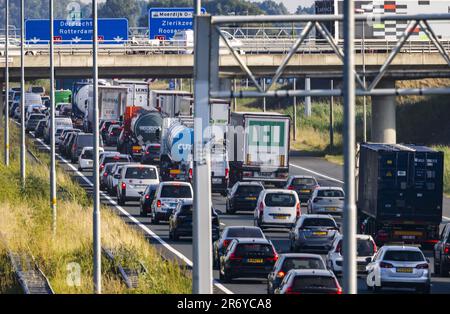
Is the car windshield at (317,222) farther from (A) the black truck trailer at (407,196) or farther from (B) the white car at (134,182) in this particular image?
(B) the white car at (134,182)

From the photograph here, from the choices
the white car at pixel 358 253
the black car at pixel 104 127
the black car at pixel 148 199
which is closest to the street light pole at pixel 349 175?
the white car at pixel 358 253

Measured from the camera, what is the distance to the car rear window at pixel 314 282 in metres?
31.2

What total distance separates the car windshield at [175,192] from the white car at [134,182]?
299 inches

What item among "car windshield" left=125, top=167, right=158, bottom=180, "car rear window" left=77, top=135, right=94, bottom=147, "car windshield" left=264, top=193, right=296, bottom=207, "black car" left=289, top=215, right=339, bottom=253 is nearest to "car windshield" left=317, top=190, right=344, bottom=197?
"car windshield" left=264, top=193, right=296, bottom=207

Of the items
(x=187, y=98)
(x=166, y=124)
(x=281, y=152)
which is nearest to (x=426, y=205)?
(x=281, y=152)

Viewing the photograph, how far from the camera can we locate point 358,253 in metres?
40.8

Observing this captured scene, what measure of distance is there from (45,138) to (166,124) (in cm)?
3033

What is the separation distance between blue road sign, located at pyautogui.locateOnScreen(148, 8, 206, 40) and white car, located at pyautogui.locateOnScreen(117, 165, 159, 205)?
76.3 feet

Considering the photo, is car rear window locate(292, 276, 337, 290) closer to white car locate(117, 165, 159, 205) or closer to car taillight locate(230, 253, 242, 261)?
car taillight locate(230, 253, 242, 261)

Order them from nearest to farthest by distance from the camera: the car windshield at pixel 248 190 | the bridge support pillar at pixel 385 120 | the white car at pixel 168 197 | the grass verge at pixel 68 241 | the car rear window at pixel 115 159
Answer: the grass verge at pixel 68 241, the white car at pixel 168 197, the car windshield at pixel 248 190, the car rear window at pixel 115 159, the bridge support pillar at pixel 385 120

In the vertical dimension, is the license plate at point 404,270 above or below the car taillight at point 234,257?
below

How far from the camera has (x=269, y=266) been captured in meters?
38.3

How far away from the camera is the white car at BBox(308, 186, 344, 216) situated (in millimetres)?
55562
